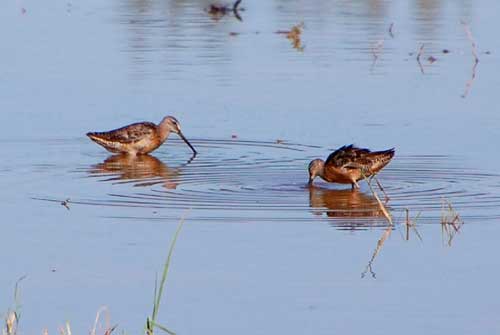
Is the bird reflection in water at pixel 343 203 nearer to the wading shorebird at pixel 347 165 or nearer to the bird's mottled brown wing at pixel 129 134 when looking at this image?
the wading shorebird at pixel 347 165

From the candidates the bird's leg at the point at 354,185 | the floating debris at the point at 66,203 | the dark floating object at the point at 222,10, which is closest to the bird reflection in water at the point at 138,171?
the floating debris at the point at 66,203

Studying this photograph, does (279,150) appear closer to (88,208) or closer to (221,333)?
(88,208)

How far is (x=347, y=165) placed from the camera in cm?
1119

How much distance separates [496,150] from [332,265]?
14.6 feet

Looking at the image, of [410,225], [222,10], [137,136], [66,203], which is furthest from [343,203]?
[222,10]

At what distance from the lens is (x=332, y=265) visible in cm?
834

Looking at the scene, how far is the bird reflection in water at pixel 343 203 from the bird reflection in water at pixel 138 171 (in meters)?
1.12

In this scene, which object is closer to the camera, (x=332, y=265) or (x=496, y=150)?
(x=332, y=265)

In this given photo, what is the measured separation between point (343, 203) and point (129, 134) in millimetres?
2982

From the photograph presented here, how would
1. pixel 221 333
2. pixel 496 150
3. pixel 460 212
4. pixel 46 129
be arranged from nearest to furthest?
pixel 221 333
pixel 460 212
pixel 496 150
pixel 46 129

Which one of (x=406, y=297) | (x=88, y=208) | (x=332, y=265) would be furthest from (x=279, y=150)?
(x=406, y=297)

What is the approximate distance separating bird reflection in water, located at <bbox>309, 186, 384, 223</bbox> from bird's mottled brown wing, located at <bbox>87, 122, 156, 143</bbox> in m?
2.33

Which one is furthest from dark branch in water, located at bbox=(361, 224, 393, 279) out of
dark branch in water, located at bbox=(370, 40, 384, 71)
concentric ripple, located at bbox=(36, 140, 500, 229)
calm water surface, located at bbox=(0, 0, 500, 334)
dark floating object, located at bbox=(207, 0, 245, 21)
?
dark floating object, located at bbox=(207, 0, 245, 21)

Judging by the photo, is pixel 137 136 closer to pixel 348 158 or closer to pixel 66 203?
pixel 348 158
